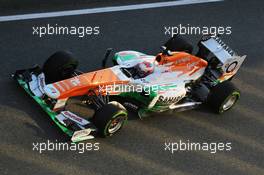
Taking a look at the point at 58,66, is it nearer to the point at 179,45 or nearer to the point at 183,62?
Answer: the point at 183,62

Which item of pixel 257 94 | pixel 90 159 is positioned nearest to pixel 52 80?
pixel 90 159

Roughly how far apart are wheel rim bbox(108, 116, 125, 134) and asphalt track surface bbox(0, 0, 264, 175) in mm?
115

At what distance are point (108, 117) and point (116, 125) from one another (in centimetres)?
28

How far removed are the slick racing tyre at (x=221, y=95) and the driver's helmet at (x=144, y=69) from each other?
29.9 inches

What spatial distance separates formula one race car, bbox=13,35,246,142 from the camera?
5.24 m

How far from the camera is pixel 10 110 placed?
5.61m

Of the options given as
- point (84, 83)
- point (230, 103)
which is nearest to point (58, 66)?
point (84, 83)

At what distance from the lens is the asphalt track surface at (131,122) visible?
16.8 ft

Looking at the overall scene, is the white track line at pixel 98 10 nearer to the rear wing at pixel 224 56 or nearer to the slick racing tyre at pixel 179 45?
the slick racing tyre at pixel 179 45

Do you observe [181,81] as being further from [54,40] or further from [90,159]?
[54,40]

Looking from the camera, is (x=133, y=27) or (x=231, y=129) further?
(x=133, y=27)

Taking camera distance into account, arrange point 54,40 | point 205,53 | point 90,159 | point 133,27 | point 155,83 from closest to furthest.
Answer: point 90,159, point 155,83, point 205,53, point 54,40, point 133,27

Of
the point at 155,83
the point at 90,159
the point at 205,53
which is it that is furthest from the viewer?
the point at 205,53

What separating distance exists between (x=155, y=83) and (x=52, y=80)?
1.19 m
